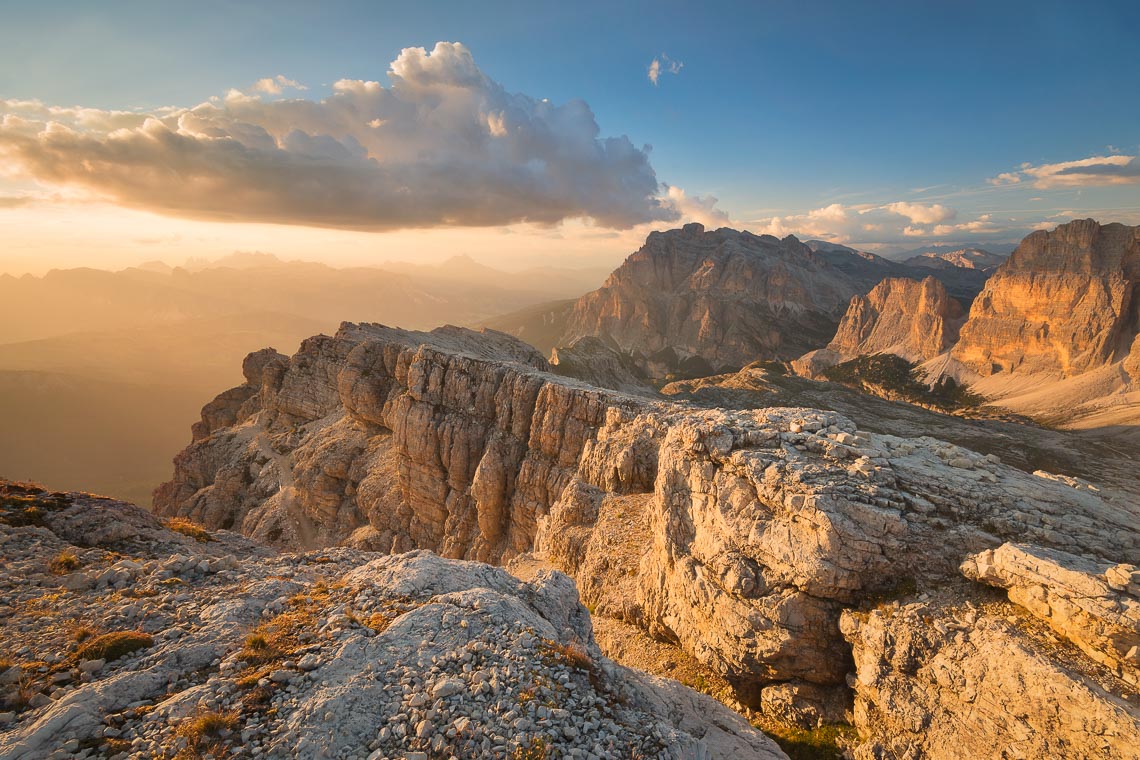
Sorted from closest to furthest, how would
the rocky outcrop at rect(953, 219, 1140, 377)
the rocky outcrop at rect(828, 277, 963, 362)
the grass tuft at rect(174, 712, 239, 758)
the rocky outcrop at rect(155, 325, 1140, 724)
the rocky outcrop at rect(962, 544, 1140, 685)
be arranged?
the grass tuft at rect(174, 712, 239, 758)
the rocky outcrop at rect(962, 544, 1140, 685)
the rocky outcrop at rect(155, 325, 1140, 724)
the rocky outcrop at rect(953, 219, 1140, 377)
the rocky outcrop at rect(828, 277, 963, 362)

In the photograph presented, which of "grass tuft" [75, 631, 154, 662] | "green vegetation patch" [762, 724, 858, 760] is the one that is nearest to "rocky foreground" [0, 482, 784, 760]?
"grass tuft" [75, 631, 154, 662]

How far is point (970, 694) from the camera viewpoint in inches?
520

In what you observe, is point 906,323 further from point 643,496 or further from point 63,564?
point 63,564

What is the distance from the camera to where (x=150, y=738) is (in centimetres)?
893

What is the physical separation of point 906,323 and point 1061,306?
57.0 metres

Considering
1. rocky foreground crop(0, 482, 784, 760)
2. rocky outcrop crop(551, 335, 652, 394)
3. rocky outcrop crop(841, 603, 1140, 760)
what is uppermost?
rocky foreground crop(0, 482, 784, 760)

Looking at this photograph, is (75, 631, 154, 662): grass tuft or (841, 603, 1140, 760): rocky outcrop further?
(841, 603, 1140, 760): rocky outcrop

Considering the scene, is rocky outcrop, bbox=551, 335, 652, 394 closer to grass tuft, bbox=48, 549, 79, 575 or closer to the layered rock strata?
the layered rock strata

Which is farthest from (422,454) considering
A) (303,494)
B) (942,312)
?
(942,312)

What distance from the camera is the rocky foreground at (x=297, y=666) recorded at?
9.30m

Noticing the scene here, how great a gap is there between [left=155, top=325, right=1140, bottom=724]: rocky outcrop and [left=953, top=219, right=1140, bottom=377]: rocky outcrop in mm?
149576

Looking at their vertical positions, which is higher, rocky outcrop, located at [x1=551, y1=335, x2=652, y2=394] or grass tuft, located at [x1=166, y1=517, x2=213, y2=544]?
grass tuft, located at [x1=166, y1=517, x2=213, y2=544]

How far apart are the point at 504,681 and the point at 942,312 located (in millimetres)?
210814

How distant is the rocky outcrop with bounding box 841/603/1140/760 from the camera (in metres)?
11.2
